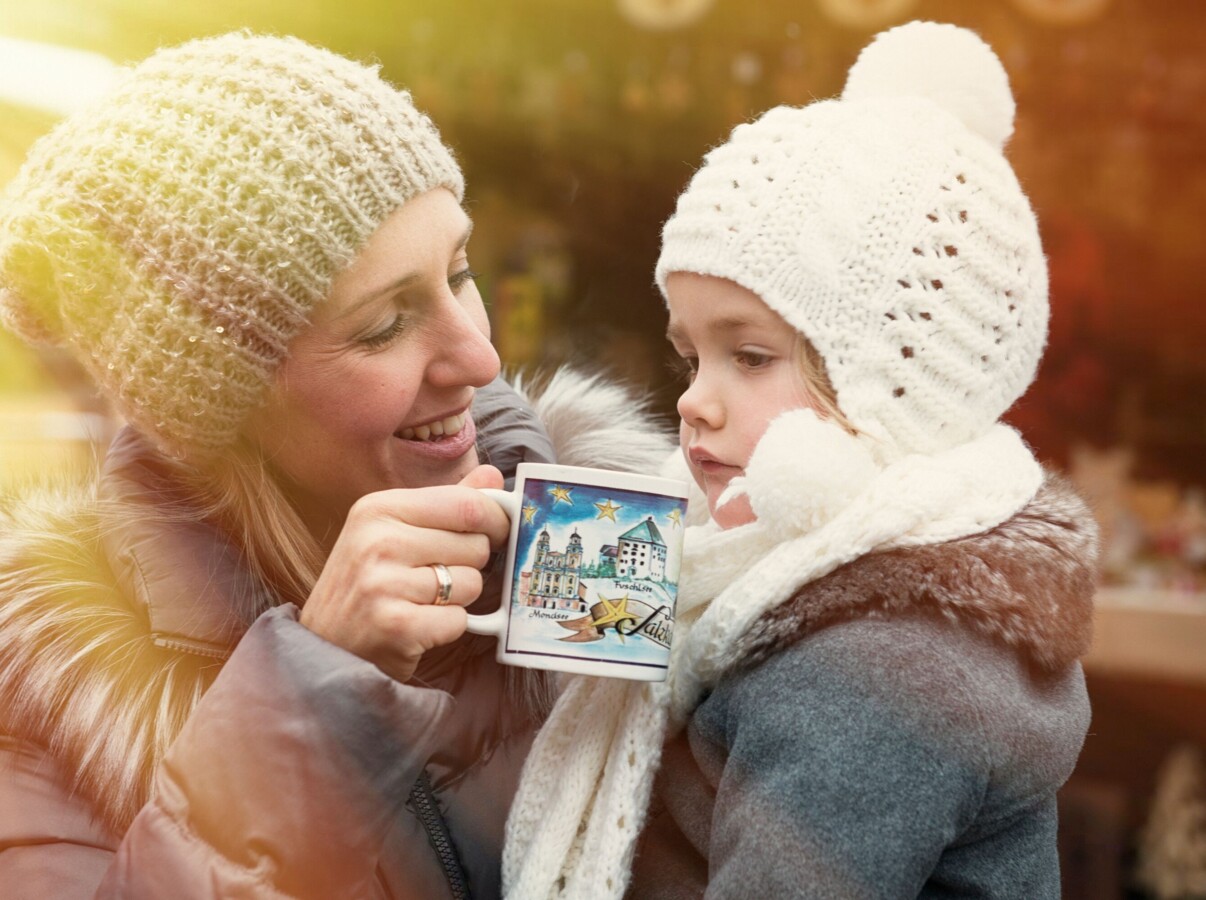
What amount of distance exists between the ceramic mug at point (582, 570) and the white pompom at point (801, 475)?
7cm

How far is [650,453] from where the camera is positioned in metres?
0.98

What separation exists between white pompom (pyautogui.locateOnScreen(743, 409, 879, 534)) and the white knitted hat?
57mm

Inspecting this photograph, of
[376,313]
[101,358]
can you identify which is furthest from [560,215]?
[101,358]

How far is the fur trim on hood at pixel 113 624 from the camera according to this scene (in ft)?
2.30

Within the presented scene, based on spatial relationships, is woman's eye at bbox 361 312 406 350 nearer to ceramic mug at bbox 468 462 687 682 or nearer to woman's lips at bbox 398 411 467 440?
woman's lips at bbox 398 411 467 440

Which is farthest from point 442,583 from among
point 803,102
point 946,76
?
point 803,102

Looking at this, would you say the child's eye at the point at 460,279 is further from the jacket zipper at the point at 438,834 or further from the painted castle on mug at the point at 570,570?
the jacket zipper at the point at 438,834

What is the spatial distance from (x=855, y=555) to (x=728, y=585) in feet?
0.33

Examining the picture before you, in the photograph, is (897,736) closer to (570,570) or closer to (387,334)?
(570,570)

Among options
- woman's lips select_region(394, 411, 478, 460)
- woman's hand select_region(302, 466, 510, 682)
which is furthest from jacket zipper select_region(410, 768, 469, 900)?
woman's lips select_region(394, 411, 478, 460)

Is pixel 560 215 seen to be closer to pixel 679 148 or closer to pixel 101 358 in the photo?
pixel 679 148

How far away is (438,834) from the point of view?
75cm

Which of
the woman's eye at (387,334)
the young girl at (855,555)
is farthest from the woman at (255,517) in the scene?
the young girl at (855,555)

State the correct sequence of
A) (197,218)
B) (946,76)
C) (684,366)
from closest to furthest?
(197,218), (946,76), (684,366)
